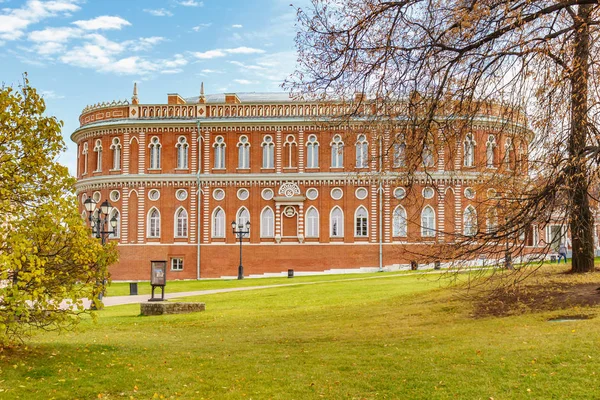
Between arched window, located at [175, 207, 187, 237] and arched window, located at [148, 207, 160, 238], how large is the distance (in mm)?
1493

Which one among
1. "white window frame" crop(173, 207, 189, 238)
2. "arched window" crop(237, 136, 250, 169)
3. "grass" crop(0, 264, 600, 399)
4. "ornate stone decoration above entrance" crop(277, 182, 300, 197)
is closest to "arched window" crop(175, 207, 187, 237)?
"white window frame" crop(173, 207, 189, 238)

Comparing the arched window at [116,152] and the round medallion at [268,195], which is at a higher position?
the arched window at [116,152]

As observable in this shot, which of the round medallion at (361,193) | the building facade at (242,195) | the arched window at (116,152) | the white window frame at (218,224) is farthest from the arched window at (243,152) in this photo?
the arched window at (116,152)

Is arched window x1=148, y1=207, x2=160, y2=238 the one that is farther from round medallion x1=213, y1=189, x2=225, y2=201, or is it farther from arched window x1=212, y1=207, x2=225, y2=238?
round medallion x1=213, y1=189, x2=225, y2=201

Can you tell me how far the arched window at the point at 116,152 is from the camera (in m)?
Result: 52.4

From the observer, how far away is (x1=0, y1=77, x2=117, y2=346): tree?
1108cm

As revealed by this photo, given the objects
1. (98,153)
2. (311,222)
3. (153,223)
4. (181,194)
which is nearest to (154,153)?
(181,194)

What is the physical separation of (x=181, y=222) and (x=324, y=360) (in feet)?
132

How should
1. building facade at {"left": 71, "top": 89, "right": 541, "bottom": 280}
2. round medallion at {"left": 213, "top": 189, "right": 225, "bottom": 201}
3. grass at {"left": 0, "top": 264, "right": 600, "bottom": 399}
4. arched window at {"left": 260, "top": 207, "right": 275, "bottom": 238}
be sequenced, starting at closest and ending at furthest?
1. grass at {"left": 0, "top": 264, "right": 600, "bottom": 399}
2. building facade at {"left": 71, "top": 89, "right": 541, "bottom": 280}
3. arched window at {"left": 260, "top": 207, "right": 275, "bottom": 238}
4. round medallion at {"left": 213, "top": 189, "right": 225, "bottom": 201}

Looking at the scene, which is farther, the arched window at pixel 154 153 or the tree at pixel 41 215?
the arched window at pixel 154 153

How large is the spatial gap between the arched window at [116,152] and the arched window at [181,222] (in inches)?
240

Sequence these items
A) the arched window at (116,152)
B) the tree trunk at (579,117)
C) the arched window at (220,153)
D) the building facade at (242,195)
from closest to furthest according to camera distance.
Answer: the tree trunk at (579,117), the building facade at (242,195), the arched window at (220,153), the arched window at (116,152)

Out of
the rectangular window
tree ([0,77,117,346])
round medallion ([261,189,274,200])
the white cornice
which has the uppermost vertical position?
the white cornice

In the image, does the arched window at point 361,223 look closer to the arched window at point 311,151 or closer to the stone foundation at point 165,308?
the arched window at point 311,151
